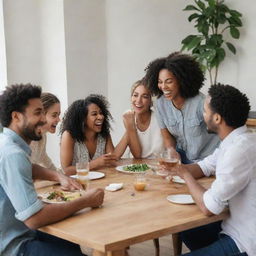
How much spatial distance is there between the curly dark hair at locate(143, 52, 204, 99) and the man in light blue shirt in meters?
1.16

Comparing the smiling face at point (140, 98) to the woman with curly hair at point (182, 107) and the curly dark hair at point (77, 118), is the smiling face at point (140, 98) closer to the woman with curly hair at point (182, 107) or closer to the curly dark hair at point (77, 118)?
the woman with curly hair at point (182, 107)

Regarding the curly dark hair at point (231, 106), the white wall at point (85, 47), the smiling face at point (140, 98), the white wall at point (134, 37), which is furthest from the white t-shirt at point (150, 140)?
the white wall at point (85, 47)

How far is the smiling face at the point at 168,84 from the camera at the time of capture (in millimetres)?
2719

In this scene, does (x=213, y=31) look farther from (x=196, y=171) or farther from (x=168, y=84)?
(x=196, y=171)

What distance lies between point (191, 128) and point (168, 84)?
0.32 meters

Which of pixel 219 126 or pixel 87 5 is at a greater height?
pixel 87 5

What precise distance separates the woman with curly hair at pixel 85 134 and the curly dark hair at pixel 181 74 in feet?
1.22

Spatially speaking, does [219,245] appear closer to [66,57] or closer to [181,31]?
[181,31]

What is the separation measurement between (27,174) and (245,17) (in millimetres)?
3134

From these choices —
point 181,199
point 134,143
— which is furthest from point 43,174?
point 134,143

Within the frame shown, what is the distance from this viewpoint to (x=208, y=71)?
424 cm

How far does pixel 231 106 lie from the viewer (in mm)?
1761

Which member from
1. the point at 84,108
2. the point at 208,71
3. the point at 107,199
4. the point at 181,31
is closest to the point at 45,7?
the point at 181,31

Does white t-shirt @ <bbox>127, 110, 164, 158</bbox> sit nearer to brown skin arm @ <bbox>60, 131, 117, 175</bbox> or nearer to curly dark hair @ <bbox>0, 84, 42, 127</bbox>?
brown skin arm @ <bbox>60, 131, 117, 175</bbox>
